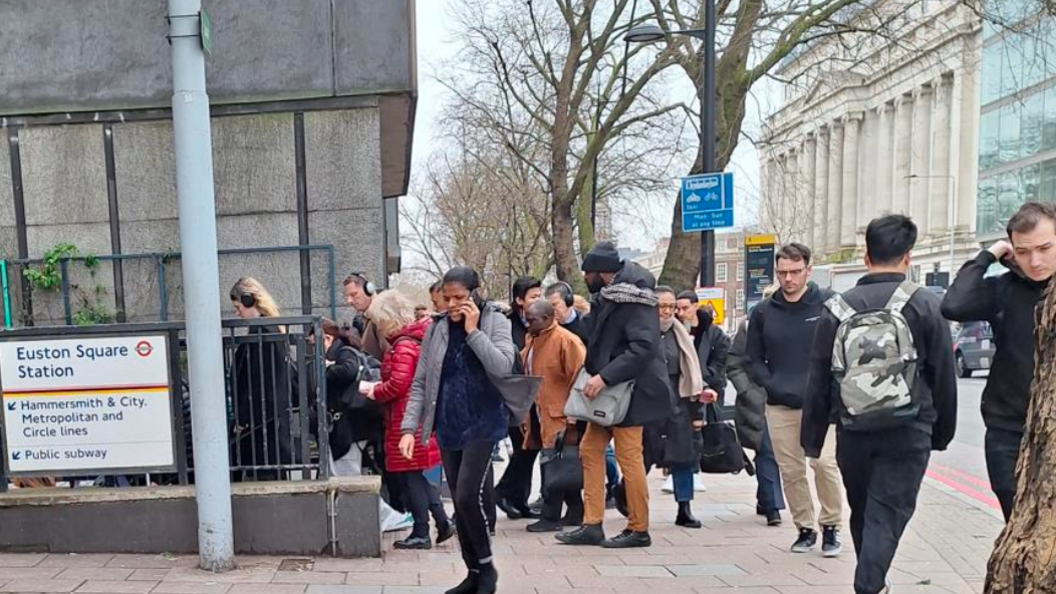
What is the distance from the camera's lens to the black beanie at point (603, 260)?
5.28 meters

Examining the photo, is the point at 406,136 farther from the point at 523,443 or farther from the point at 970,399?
the point at 970,399

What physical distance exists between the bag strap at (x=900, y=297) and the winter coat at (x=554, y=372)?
2.43m

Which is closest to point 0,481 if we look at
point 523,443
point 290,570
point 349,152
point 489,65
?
point 290,570

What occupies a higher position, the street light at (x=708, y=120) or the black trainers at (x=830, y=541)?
the street light at (x=708, y=120)

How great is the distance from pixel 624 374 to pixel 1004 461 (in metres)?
2.15

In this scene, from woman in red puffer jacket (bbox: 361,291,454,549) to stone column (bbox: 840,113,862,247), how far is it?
7136 cm

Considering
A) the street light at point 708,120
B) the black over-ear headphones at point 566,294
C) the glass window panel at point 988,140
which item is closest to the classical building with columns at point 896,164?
the glass window panel at point 988,140

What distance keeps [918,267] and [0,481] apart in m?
61.0

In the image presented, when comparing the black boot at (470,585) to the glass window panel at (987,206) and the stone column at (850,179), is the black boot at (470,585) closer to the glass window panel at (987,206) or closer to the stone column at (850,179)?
the glass window panel at (987,206)

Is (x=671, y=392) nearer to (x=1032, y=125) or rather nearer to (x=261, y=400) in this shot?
(x=261, y=400)

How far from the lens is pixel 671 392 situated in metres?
5.27

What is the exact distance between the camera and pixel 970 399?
1598cm

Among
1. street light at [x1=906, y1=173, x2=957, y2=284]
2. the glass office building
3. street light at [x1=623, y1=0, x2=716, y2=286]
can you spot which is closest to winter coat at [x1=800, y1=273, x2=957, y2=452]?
street light at [x1=623, y1=0, x2=716, y2=286]

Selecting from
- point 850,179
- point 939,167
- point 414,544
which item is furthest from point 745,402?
point 850,179
